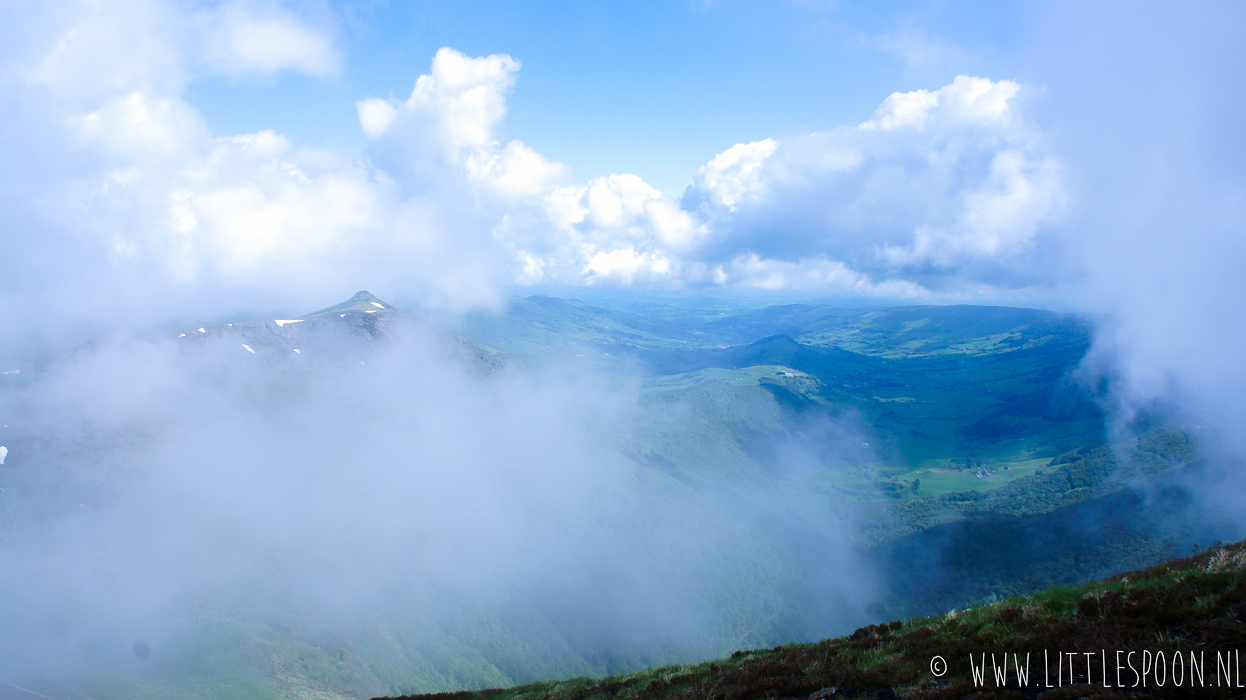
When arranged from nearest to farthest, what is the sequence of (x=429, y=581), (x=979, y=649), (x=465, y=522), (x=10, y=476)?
1. (x=979, y=649)
2. (x=10, y=476)
3. (x=429, y=581)
4. (x=465, y=522)

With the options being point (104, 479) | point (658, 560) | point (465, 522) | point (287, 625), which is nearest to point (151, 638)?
point (287, 625)

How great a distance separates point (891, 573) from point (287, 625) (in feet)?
637

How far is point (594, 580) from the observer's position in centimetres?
17962

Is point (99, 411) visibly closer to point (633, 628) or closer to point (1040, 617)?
point (633, 628)

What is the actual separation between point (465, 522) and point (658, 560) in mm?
78398

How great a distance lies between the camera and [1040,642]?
47.3 feet

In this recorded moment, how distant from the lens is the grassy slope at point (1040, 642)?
1205 centimetres

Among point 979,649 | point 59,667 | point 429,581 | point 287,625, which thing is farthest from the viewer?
point 429,581

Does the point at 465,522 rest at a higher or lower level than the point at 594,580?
higher

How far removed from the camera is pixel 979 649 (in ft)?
50.8

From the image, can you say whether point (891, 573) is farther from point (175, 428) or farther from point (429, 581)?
point (175, 428)

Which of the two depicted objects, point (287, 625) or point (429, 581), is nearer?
point (287, 625)

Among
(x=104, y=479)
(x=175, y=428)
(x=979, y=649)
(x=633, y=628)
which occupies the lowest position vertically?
(x=633, y=628)

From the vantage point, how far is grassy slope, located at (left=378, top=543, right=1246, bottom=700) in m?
12.1
